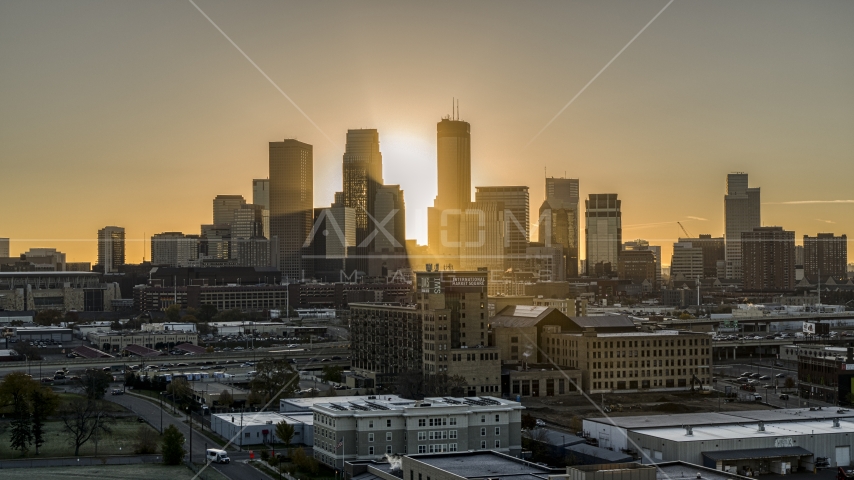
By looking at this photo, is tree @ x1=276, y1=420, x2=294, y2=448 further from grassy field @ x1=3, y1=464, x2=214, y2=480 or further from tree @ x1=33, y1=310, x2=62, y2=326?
tree @ x1=33, y1=310, x2=62, y2=326

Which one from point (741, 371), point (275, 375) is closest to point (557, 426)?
point (275, 375)

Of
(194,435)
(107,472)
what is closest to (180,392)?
(194,435)

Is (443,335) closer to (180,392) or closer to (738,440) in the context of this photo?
(180,392)

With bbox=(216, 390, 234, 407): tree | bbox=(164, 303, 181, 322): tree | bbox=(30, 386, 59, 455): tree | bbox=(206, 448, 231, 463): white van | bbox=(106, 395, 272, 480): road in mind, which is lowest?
bbox=(106, 395, 272, 480): road

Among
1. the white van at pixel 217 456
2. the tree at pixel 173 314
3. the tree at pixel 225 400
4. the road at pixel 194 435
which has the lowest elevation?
the road at pixel 194 435

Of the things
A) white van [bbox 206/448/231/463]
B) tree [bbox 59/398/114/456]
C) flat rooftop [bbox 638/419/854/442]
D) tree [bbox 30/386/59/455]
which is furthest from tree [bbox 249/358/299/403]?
flat rooftop [bbox 638/419/854/442]

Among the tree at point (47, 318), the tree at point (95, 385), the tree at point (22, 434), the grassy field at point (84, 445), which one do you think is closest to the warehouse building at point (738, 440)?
the grassy field at point (84, 445)

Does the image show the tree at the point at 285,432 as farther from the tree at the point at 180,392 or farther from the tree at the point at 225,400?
the tree at the point at 180,392

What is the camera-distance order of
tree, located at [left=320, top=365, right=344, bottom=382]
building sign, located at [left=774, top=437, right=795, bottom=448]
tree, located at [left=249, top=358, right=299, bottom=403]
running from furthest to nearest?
1. tree, located at [left=320, top=365, right=344, bottom=382]
2. tree, located at [left=249, top=358, right=299, bottom=403]
3. building sign, located at [left=774, top=437, right=795, bottom=448]
